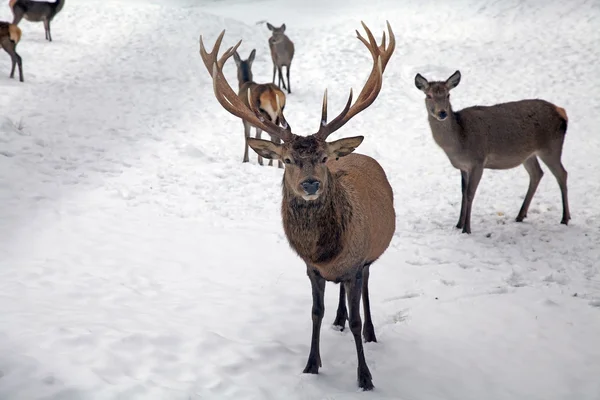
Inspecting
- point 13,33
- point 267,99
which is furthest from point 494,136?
point 13,33

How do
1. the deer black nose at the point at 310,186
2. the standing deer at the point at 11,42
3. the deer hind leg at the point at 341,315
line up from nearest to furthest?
the deer black nose at the point at 310,186, the deer hind leg at the point at 341,315, the standing deer at the point at 11,42

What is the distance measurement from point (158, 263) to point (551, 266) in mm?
3941

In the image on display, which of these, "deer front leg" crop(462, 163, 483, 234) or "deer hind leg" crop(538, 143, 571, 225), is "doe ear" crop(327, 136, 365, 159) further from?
"deer hind leg" crop(538, 143, 571, 225)

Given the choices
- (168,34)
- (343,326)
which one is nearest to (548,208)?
(343,326)


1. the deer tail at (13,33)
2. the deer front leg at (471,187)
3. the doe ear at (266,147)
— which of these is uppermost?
the deer tail at (13,33)

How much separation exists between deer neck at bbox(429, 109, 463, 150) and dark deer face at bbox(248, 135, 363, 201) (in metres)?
3.65

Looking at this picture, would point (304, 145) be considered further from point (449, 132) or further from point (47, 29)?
point (47, 29)

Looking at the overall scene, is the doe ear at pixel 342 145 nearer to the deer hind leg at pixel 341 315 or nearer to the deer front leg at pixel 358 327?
the deer front leg at pixel 358 327

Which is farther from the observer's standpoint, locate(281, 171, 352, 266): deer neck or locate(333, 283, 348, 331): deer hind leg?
locate(333, 283, 348, 331): deer hind leg

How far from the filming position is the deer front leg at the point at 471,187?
6793mm

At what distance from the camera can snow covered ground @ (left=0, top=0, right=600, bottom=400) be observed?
3676mm

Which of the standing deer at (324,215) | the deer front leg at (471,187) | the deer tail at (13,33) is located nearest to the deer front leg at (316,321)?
the standing deer at (324,215)

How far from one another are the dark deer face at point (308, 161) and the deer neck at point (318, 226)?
0.09 metres

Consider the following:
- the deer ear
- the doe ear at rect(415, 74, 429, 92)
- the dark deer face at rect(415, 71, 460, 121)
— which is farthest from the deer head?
the deer ear
